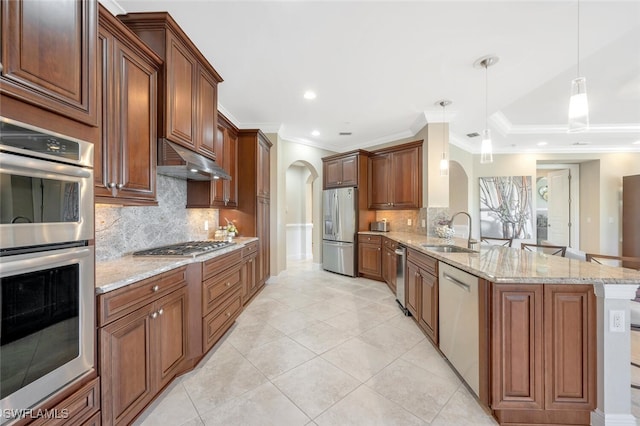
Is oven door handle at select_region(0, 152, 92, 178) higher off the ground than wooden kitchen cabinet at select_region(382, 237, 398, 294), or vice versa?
oven door handle at select_region(0, 152, 92, 178)

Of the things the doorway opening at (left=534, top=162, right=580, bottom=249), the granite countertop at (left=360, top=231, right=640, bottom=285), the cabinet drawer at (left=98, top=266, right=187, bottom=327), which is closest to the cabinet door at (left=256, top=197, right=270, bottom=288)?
the cabinet drawer at (left=98, top=266, right=187, bottom=327)

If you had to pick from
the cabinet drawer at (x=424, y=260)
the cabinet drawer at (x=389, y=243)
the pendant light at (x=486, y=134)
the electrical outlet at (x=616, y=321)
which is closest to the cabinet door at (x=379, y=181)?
the cabinet drawer at (x=389, y=243)

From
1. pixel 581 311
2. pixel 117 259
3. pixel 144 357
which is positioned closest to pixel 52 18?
pixel 117 259

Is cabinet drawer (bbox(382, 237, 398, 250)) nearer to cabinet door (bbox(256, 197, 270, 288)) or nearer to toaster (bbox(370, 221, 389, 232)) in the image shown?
toaster (bbox(370, 221, 389, 232))

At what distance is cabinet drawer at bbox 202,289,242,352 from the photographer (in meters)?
2.11

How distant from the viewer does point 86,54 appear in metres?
1.14

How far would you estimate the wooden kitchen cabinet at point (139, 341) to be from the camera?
1250mm

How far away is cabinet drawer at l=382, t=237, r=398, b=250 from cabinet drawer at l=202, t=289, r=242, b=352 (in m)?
2.35

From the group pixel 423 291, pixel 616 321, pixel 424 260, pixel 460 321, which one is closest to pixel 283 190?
pixel 424 260

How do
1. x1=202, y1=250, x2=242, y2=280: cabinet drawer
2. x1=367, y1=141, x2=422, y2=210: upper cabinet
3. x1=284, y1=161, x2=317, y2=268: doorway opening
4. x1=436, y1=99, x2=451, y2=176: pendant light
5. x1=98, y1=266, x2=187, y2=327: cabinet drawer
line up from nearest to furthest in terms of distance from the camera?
x1=98, y1=266, x2=187, y2=327: cabinet drawer
x1=202, y1=250, x2=242, y2=280: cabinet drawer
x1=436, y1=99, x2=451, y2=176: pendant light
x1=367, y1=141, x2=422, y2=210: upper cabinet
x1=284, y1=161, x2=317, y2=268: doorway opening

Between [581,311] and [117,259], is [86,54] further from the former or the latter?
[581,311]

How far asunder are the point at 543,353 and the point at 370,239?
127 inches

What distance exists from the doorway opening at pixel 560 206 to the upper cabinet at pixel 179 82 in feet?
24.0

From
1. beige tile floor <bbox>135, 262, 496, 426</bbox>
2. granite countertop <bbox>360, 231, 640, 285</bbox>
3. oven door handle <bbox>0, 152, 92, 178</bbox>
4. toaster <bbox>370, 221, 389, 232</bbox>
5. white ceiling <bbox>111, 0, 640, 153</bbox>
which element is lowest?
beige tile floor <bbox>135, 262, 496, 426</bbox>
